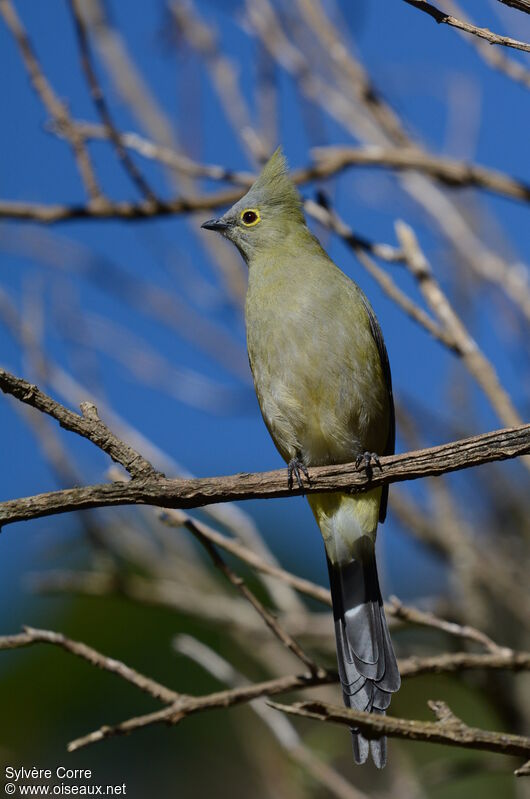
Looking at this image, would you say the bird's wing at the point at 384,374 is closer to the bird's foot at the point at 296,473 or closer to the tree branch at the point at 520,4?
the bird's foot at the point at 296,473

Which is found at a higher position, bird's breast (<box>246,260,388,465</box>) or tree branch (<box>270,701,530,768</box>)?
bird's breast (<box>246,260,388,465</box>)

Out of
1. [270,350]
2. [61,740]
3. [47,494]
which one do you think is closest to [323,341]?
[270,350]

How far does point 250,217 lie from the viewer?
16.1ft

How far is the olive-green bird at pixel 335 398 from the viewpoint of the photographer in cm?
405

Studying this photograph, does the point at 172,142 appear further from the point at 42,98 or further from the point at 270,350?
the point at 270,350

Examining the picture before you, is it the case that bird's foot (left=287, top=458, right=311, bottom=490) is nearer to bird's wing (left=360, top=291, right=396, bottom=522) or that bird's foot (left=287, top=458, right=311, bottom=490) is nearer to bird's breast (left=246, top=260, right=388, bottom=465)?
bird's breast (left=246, top=260, right=388, bottom=465)

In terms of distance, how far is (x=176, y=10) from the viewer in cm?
542

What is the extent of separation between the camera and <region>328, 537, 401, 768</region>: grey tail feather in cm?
362

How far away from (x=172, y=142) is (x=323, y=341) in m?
2.47

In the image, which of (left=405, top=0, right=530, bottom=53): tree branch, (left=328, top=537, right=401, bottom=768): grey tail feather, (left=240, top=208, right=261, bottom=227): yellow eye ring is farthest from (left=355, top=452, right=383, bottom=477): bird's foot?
(left=240, top=208, right=261, bottom=227): yellow eye ring

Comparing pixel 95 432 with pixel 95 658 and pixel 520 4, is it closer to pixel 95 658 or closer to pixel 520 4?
pixel 95 658

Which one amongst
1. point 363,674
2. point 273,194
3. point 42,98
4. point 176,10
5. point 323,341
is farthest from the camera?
point 176,10

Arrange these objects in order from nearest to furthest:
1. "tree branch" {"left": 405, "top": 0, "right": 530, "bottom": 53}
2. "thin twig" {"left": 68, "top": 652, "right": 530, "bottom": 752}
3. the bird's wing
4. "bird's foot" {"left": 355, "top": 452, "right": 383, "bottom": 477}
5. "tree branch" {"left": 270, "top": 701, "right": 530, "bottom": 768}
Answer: "tree branch" {"left": 405, "top": 0, "right": 530, "bottom": 53}, "tree branch" {"left": 270, "top": 701, "right": 530, "bottom": 768}, "thin twig" {"left": 68, "top": 652, "right": 530, "bottom": 752}, "bird's foot" {"left": 355, "top": 452, "right": 383, "bottom": 477}, the bird's wing

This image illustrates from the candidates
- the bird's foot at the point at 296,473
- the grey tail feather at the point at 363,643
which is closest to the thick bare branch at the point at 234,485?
the bird's foot at the point at 296,473
